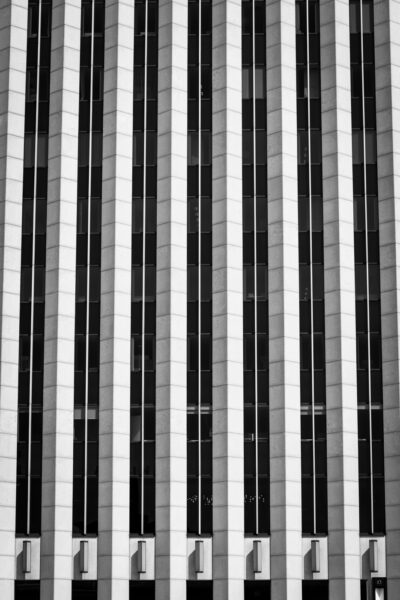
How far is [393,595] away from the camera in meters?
64.4

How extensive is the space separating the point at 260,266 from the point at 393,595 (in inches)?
772

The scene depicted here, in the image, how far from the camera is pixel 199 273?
6881 centimetres

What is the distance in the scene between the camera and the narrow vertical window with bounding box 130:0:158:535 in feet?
217

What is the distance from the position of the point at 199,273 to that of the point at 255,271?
3218 mm

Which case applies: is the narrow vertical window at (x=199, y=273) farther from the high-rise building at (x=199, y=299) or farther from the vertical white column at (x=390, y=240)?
the vertical white column at (x=390, y=240)

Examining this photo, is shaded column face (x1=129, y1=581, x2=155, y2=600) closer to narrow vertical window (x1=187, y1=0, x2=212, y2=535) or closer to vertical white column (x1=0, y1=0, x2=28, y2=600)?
narrow vertical window (x1=187, y1=0, x2=212, y2=535)

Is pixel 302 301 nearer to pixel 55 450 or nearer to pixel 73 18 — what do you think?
pixel 55 450

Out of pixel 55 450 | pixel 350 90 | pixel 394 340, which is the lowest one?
pixel 55 450

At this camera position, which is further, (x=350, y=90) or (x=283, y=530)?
(x=350, y=90)

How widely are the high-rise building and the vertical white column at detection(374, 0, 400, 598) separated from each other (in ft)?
0.41

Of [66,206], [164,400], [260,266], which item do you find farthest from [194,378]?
[66,206]

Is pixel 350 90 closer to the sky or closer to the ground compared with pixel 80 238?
closer to the sky

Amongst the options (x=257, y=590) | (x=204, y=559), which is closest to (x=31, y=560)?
(x=204, y=559)

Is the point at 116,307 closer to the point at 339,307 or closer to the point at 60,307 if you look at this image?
the point at 60,307
